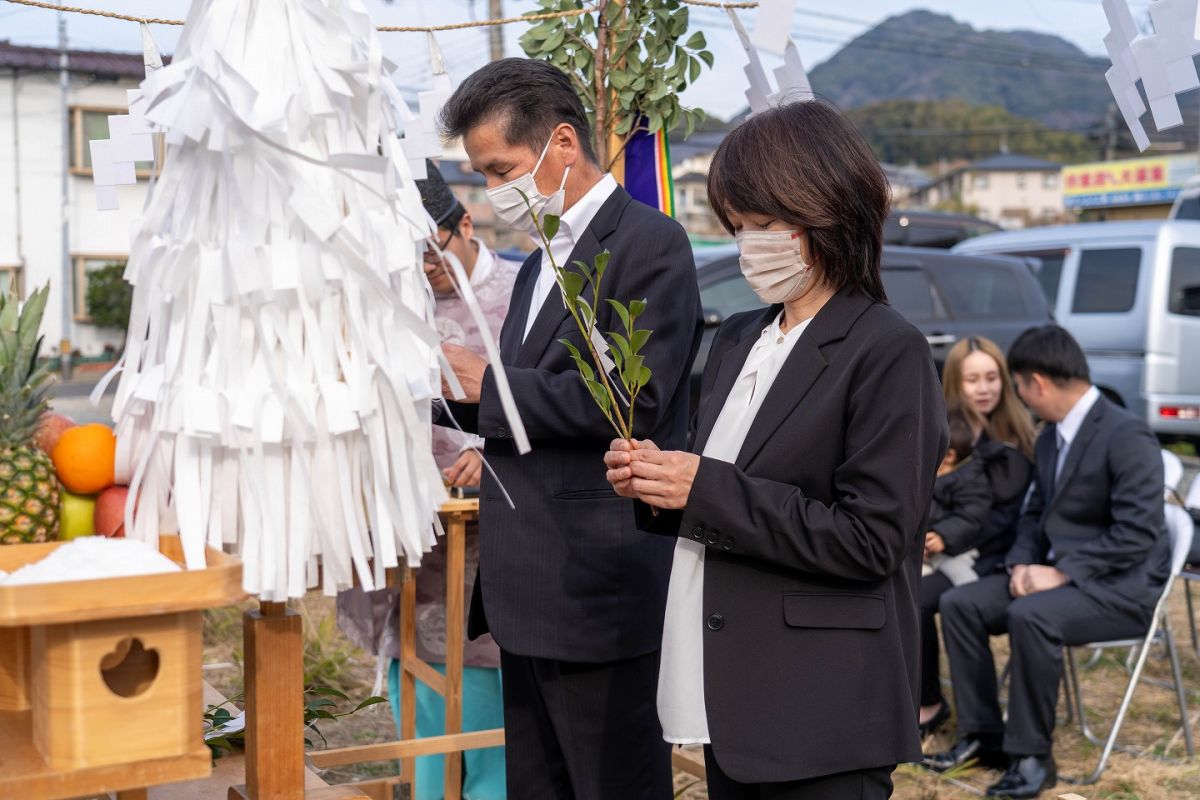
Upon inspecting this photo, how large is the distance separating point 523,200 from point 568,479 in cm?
52

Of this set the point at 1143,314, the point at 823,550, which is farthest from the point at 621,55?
the point at 1143,314

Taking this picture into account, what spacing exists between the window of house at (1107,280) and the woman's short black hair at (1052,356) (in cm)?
584

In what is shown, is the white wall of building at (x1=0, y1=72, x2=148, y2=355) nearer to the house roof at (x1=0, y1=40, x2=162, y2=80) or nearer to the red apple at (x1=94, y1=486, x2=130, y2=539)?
the house roof at (x1=0, y1=40, x2=162, y2=80)

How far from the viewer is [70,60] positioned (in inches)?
672

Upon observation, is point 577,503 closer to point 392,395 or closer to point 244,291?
point 392,395

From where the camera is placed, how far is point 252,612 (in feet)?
4.69

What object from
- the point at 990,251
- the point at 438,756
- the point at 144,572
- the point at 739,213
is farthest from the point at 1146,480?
the point at 990,251

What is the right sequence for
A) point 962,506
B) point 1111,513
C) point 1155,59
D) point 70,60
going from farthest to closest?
point 70,60 < point 962,506 < point 1111,513 < point 1155,59

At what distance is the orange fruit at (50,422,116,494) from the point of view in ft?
4.52

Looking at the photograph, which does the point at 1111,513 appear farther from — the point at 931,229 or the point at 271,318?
the point at 931,229

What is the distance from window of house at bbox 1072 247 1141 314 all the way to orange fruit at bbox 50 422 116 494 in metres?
9.10

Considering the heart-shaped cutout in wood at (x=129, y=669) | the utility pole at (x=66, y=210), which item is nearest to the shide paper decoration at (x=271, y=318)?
the heart-shaped cutout in wood at (x=129, y=669)

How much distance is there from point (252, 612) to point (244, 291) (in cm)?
39

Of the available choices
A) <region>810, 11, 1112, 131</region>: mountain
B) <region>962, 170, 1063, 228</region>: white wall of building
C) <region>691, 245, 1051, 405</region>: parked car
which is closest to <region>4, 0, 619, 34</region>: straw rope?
<region>691, 245, 1051, 405</region>: parked car
